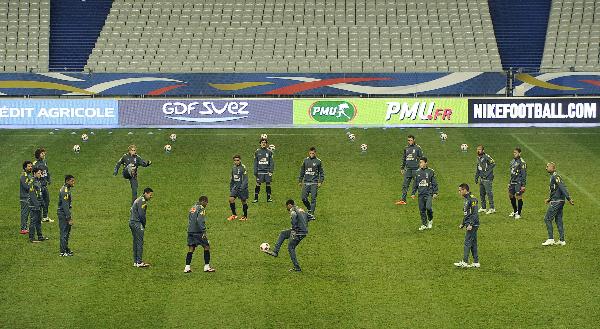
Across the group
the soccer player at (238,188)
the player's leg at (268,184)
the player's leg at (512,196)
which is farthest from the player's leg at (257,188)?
the player's leg at (512,196)

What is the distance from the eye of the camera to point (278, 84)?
5353 cm

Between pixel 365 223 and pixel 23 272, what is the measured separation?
9710 mm

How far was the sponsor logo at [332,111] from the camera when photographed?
51.0 meters

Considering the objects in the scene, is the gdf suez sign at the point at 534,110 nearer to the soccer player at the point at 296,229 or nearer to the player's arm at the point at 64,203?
the soccer player at the point at 296,229

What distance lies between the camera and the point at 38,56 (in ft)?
196

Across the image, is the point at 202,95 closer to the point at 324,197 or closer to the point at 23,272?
the point at 324,197

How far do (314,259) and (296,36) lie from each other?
33.7 meters

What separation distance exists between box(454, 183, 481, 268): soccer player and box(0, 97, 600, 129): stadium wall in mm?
24291

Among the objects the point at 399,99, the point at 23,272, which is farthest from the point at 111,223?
the point at 399,99

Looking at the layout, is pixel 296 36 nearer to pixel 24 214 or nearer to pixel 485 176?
pixel 485 176

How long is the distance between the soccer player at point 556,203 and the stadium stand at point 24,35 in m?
34.0

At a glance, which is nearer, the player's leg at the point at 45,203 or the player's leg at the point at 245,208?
the player's leg at the point at 45,203

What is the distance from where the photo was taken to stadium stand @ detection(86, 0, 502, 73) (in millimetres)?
58250

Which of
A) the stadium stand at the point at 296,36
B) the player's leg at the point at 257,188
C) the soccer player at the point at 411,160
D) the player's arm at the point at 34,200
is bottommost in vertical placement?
the player's arm at the point at 34,200
